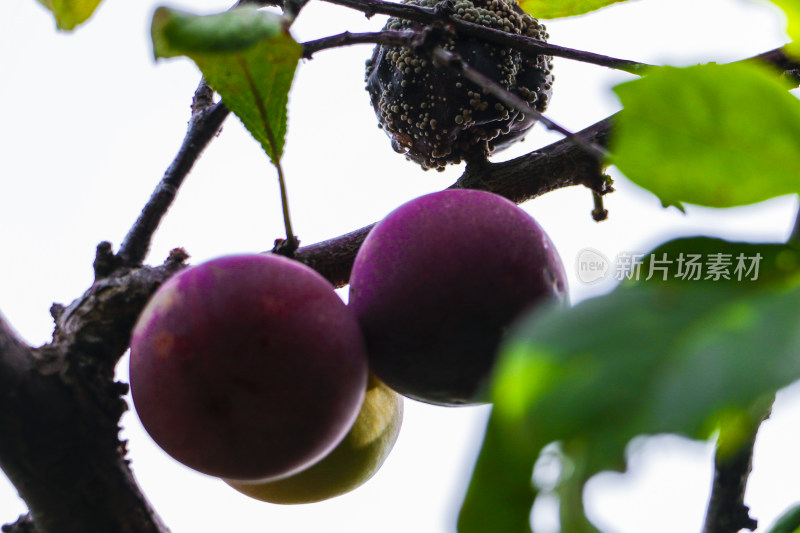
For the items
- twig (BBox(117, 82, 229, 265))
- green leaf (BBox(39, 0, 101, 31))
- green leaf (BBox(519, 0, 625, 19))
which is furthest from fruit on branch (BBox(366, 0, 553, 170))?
green leaf (BBox(39, 0, 101, 31))

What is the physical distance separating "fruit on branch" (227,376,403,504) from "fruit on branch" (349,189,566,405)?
0.38 ft

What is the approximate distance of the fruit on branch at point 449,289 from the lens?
1.89ft

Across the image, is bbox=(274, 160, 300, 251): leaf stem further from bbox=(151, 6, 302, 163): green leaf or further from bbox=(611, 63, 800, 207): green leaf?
bbox=(611, 63, 800, 207): green leaf

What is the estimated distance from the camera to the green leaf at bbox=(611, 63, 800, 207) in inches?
15.6

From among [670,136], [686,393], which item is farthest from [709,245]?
[686,393]

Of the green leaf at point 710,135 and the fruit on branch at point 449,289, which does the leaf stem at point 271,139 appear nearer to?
the fruit on branch at point 449,289

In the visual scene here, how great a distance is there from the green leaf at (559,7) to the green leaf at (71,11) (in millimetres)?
459

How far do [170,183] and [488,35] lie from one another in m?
0.33

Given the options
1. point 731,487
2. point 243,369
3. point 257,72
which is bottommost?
point 731,487

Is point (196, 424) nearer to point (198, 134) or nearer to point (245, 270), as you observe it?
point (245, 270)

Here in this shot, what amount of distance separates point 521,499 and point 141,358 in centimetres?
29

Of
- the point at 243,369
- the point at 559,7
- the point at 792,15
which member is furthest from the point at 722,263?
the point at 559,7

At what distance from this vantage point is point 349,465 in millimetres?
731

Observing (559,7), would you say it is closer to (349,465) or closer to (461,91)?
(461,91)
